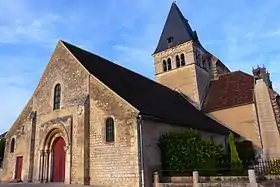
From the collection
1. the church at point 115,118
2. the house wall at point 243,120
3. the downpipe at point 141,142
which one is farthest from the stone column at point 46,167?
the house wall at point 243,120

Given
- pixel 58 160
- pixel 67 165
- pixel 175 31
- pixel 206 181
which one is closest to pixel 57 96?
pixel 58 160

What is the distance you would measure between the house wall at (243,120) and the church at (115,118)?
8 cm

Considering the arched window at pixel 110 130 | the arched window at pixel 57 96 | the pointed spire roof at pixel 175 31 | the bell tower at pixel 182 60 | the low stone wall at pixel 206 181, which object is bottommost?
the low stone wall at pixel 206 181

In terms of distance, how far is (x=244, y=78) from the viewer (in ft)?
87.0

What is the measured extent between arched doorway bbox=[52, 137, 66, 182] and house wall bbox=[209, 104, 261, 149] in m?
14.1

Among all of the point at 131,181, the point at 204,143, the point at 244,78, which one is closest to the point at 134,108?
the point at 131,181

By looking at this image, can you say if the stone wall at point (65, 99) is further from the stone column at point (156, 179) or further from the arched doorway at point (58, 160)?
the stone column at point (156, 179)

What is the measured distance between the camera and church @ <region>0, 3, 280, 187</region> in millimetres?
14367

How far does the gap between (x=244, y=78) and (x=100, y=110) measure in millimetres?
16719

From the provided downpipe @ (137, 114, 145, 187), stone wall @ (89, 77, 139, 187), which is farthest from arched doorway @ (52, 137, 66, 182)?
downpipe @ (137, 114, 145, 187)

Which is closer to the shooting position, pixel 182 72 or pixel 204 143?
pixel 204 143

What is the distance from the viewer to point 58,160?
1734 cm

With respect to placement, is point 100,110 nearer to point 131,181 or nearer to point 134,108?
point 134,108

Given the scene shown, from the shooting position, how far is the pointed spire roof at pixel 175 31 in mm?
28625
